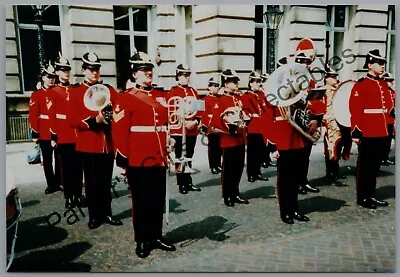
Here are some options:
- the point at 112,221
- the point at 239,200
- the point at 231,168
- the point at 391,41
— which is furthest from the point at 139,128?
the point at 391,41

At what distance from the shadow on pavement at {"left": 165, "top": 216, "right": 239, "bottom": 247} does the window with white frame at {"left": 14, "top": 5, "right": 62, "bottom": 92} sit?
222 centimetres

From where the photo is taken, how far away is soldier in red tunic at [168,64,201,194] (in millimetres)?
4648

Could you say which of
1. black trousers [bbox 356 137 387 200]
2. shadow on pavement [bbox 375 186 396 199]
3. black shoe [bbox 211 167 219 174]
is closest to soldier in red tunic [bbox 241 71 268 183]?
black shoe [bbox 211 167 219 174]

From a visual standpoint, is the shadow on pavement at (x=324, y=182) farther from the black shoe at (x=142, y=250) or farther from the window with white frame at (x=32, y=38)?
the window with white frame at (x=32, y=38)

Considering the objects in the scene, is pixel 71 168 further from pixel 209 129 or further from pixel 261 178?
pixel 261 178

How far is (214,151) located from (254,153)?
0.89 metres

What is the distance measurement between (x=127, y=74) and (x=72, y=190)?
154 centimetres

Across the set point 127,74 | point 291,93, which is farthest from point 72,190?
point 291,93

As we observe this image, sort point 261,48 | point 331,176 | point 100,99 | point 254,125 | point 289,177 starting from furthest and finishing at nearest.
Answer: point 254,125
point 331,176
point 261,48
point 289,177
point 100,99

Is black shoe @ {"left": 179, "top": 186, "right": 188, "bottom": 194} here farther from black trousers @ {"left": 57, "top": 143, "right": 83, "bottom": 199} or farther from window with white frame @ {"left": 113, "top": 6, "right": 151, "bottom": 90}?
window with white frame @ {"left": 113, "top": 6, "right": 151, "bottom": 90}

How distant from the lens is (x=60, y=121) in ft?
15.2

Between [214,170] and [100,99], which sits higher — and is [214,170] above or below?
below

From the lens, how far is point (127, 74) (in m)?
4.07

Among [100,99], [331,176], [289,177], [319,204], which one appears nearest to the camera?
[100,99]
